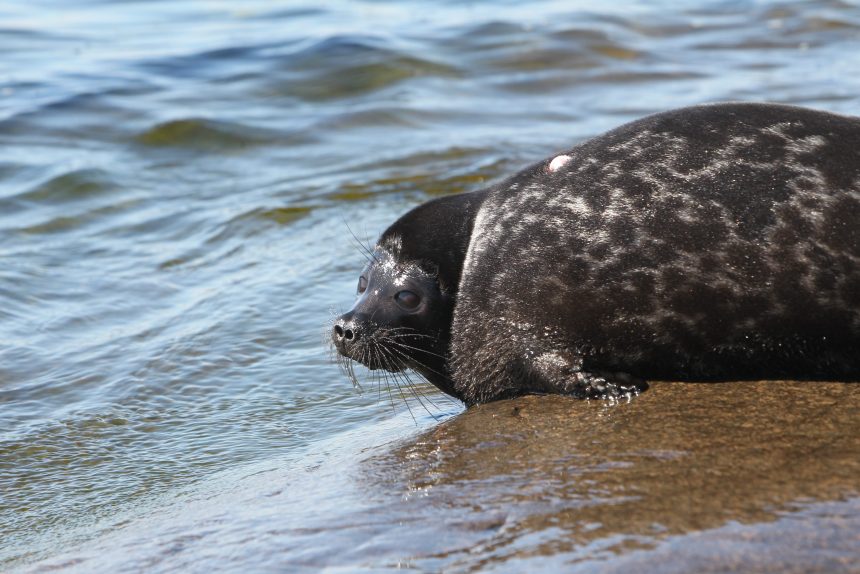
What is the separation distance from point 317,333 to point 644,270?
93.3 inches

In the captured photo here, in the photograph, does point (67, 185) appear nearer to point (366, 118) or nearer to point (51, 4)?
point (366, 118)

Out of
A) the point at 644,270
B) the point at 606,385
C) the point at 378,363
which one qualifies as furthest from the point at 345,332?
the point at 644,270

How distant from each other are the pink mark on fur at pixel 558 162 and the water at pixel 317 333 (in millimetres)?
1068

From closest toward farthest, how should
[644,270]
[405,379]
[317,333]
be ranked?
[644,270], [405,379], [317,333]

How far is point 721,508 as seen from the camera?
3539 millimetres

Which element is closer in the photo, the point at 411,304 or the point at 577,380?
the point at 577,380

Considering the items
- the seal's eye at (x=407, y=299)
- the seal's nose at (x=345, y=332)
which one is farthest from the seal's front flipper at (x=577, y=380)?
the seal's nose at (x=345, y=332)

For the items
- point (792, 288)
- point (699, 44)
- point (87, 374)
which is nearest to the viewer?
point (792, 288)

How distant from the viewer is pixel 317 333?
6.77m

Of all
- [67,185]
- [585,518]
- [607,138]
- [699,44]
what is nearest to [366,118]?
[67,185]

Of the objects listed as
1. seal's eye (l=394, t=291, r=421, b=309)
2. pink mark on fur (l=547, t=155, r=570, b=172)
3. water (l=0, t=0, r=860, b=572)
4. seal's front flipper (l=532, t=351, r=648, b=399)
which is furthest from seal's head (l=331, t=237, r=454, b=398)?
pink mark on fur (l=547, t=155, r=570, b=172)

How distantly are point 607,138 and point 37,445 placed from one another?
9.43 feet

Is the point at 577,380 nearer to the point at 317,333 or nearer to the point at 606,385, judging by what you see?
the point at 606,385

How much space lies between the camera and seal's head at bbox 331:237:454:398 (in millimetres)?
5418
